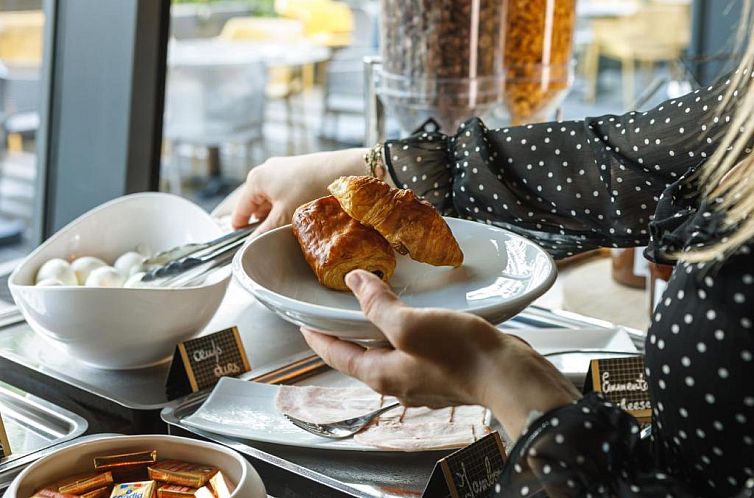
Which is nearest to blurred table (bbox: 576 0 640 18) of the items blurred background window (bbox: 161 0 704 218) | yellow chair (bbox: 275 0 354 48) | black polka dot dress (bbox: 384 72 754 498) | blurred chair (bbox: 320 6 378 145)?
blurred background window (bbox: 161 0 704 218)

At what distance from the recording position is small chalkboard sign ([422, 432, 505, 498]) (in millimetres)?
752

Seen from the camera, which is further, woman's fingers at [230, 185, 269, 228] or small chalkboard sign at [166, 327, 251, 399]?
woman's fingers at [230, 185, 269, 228]

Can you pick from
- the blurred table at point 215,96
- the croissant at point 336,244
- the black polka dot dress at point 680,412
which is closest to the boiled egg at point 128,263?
the croissant at point 336,244

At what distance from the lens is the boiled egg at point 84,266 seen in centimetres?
112

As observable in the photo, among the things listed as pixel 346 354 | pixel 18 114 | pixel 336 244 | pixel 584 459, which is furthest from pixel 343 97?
pixel 584 459

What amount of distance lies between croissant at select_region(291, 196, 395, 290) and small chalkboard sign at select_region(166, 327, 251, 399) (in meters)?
0.23

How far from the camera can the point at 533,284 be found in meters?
0.75

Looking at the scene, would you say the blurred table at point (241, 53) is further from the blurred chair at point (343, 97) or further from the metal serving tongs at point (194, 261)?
the metal serving tongs at point (194, 261)

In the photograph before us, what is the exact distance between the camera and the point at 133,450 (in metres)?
0.75

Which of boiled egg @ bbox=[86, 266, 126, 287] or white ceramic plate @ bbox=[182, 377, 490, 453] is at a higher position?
boiled egg @ bbox=[86, 266, 126, 287]

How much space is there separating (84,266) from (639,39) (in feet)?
19.7

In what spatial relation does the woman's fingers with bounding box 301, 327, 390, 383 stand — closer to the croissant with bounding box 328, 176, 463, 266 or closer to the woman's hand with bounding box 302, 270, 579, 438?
the woman's hand with bounding box 302, 270, 579, 438

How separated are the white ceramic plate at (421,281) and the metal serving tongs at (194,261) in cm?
22

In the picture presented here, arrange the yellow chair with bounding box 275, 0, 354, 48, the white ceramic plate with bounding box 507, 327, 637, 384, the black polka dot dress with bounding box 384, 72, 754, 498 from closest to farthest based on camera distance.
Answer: the black polka dot dress with bounding box 384, 72, 754, 498 → the white ceramic plate with bounding box 507, 327, 637, 384 → the yellow chair with bounding box 275, 0, 354, 48
